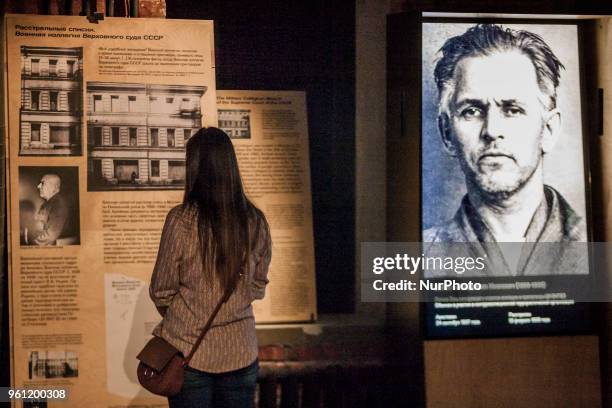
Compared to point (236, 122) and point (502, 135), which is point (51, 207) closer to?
point (236, 122)

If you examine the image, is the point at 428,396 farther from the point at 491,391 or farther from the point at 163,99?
the point at 163,99

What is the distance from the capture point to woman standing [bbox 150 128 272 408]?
9.12ft

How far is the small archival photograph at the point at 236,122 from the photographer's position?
4.26 metres

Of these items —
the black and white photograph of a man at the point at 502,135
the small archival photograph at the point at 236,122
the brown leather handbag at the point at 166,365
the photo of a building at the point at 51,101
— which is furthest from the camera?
the small archival photograph at the point at 236,122

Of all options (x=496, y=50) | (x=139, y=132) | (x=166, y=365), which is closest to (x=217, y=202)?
(x=166, y=365)

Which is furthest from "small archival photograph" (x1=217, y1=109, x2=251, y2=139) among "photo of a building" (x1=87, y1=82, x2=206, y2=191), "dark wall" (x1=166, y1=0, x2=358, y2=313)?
"photo of a building" (x1=87, y1=82, x2=206, y2=191)

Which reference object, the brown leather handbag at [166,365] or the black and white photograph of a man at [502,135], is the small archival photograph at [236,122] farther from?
the brown leather handbag at [166,365]

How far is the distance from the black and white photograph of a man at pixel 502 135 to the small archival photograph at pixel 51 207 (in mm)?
1649

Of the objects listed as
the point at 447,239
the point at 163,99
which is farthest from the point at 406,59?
the point at 163,99

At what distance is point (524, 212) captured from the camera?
4027 millimetres

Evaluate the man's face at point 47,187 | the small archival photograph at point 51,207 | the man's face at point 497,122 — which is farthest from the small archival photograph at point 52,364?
the man's face at point 497,122

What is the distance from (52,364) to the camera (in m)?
3.62

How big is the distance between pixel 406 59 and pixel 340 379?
1.71m

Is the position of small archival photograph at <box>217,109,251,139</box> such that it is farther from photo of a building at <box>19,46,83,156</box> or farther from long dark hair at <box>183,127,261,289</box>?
long dark hair at <box>183,127,261,289</box>
